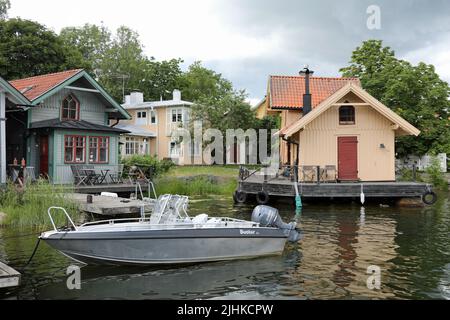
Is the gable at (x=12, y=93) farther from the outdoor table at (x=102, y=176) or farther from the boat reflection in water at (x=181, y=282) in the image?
the boat reflection in water at (x=181, y=282)

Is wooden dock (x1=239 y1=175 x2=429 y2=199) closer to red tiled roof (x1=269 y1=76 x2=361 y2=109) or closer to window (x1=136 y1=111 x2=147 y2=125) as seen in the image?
red tiled roof (x1=269 y1=76 x2=361 y2=109)

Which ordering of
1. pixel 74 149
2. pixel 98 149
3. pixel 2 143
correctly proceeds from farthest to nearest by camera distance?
pixel 98 149
pixel 74 149
pixel 2 143

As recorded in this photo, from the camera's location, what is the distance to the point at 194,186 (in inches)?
993

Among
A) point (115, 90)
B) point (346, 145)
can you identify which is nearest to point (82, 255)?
point (346, 145)

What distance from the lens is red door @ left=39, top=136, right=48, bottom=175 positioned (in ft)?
67.8

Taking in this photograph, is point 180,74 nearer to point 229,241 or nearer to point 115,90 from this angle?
point 115,90

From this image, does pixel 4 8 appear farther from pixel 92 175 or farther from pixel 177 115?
pixel 92 175

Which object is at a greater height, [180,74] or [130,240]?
[180,74]

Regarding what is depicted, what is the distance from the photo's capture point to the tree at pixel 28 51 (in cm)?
3438

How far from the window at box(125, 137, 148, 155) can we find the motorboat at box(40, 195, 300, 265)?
31162 mm

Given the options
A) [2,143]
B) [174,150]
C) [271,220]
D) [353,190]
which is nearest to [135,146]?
[174,150]

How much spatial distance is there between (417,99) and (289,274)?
91.1 ft
